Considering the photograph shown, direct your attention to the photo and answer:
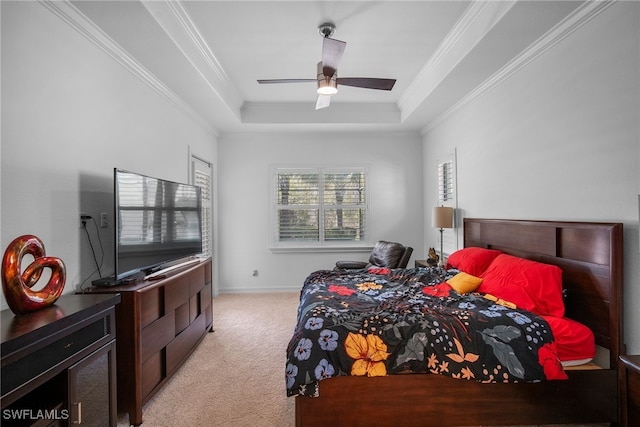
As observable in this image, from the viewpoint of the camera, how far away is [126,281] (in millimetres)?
2320

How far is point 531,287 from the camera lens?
2.31 meters

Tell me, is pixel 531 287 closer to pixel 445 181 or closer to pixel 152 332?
pixel 445 181

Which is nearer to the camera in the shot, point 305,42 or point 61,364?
point 61,364

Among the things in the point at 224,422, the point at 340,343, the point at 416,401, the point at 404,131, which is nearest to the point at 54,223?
the point at 224,422

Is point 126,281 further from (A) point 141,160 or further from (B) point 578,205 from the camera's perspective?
(B) point 578,205

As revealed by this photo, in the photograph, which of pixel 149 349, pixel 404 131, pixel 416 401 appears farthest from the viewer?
pixel 404 131

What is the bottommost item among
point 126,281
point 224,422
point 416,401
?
point 224,422

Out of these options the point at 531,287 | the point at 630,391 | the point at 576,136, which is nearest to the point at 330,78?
the point at 576,136

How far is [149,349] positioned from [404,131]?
185 inches

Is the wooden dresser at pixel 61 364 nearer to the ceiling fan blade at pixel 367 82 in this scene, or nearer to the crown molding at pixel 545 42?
the ceiling fan blade at pixel 367 82

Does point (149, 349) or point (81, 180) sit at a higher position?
point (81, 180)

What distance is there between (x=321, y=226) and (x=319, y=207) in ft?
1.06

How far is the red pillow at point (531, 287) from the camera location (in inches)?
88.0

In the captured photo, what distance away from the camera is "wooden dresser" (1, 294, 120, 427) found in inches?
50.3
